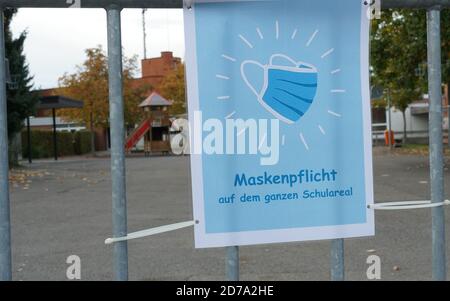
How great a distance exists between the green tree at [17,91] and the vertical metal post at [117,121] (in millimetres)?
20444

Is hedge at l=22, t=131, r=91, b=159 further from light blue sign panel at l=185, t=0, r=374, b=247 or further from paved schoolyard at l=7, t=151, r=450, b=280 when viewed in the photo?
light blue sign panel at l=185, t=0, r=374, b=247

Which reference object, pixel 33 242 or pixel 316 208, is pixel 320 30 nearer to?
pixel 316 208

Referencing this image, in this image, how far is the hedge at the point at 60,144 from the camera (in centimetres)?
3688

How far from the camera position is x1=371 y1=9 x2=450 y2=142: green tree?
16.2 metres

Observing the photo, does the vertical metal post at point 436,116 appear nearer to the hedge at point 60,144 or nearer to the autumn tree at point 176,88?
the hedge at point 60,144

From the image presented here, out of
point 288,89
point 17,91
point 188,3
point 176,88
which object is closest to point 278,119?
point 288,89

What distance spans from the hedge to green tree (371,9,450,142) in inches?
924

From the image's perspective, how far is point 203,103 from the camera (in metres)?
2.70

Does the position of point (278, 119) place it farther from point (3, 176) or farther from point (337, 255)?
point (3, 176)

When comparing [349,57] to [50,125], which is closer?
[349,57]

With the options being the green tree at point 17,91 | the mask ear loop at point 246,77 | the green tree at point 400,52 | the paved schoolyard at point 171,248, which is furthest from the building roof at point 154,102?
the mask ear loop at point 246,77

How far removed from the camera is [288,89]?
2807 mm
